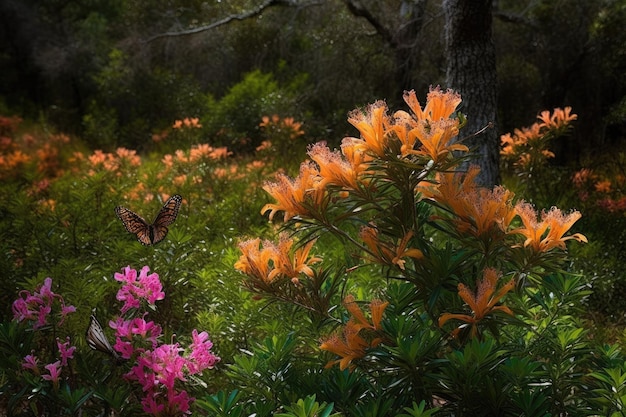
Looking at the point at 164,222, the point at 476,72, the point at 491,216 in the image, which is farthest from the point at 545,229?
the point at 476,72

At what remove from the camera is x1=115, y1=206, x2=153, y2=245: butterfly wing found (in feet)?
8.61

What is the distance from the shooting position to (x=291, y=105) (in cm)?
927

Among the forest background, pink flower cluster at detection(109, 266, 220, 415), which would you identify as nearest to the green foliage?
the forest background

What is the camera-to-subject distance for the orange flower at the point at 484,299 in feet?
4.56

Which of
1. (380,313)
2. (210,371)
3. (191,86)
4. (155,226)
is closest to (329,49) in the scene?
(191,86)

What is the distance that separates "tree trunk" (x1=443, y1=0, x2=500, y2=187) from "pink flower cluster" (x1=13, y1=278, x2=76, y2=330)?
2697 millimetres

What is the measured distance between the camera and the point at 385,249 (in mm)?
1523

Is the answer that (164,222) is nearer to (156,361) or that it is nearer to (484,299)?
(156,361)

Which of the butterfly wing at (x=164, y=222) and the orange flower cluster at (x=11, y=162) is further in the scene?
the orange flower cluster at (x=11, y=162)

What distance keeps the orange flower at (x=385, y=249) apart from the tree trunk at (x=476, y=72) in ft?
8.07

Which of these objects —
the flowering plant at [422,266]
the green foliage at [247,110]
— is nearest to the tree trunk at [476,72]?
the flowering plant at [422,266]

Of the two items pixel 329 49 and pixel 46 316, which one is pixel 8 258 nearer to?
pixel 46 316

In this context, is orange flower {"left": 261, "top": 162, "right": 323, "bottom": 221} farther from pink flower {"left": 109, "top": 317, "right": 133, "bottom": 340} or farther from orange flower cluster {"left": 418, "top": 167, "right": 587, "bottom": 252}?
pink flower {"left": 109, "top": 317, "right": 133, "bottom": 340}

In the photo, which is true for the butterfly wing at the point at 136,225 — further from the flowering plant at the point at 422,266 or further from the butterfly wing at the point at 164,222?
the flowering plant at the point at 422,266
